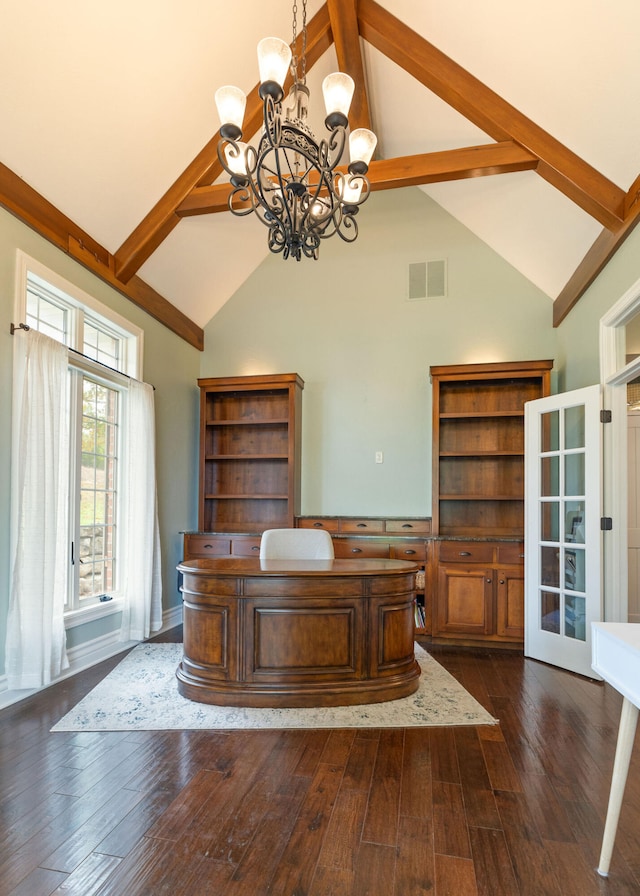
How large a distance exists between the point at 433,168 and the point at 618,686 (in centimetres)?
359

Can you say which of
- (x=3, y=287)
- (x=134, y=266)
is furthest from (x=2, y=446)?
(x=134, y=266)

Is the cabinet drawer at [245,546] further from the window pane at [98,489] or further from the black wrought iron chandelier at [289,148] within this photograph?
Result: the black wrought iron chandelier at [289,148]

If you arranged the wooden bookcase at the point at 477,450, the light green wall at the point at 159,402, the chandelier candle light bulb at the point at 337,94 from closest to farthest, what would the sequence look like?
the chandelier candle light bulb at the point at 337,94 → the light green wall at the point at 159,402 → the wooden bookcase at the point at 477,450

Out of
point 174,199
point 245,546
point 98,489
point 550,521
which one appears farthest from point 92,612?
point 550,521

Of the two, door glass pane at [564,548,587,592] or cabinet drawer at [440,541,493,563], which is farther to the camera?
cabinet drawer at [440,541,493,563]

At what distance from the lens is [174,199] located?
4043 millimetres

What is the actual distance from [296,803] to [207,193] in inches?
155

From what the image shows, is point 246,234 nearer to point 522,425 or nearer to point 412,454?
point 412,454

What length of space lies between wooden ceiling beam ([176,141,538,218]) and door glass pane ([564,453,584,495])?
2.05m

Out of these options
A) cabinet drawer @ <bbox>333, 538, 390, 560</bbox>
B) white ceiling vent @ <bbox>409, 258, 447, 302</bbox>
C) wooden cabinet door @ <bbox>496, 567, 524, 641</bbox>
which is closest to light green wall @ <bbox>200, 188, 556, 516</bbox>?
white ceiling vent @ <bbox>409, 258, 447, 302</bbox>

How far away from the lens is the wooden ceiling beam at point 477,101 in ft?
11.2

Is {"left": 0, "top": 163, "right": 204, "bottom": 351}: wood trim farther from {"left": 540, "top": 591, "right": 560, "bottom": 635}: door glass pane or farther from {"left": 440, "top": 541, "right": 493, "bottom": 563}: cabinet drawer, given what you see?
{"left": 540, "top": 591, "right": 560, "bottom": 635}: door glass pane

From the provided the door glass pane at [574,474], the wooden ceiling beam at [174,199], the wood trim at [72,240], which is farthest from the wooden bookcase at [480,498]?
the wood trim at [72,240]

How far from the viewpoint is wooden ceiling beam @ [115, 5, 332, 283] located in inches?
154
